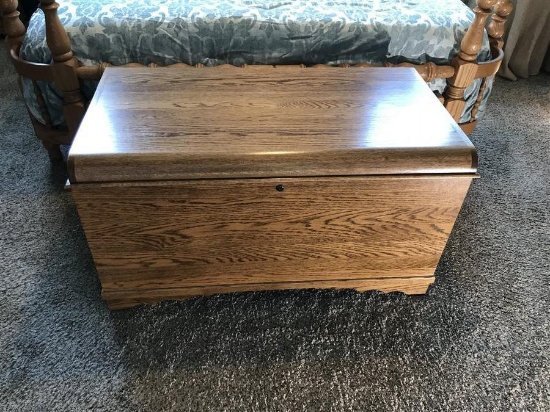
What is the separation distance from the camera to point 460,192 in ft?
3.45

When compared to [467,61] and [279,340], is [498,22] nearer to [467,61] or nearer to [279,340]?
[467,61]

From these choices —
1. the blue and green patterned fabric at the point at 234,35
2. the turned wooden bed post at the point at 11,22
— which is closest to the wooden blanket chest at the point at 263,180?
the blue and green patterned fabric at the point at 234,35

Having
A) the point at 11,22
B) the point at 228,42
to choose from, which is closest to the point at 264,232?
the point at 228,42

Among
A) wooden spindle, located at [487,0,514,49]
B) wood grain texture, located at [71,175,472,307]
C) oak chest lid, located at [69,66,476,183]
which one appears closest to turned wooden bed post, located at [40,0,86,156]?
oak chest lid, located at [69,66,476,183]

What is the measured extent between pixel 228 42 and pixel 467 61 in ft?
2.49

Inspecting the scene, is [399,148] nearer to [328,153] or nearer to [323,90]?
[328,153]

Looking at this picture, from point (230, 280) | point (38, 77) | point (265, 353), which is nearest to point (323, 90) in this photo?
point (230, 280)

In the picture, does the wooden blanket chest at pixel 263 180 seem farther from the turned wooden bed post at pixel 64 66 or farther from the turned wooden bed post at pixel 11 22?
the turned wooden bed post at pixel 11 22

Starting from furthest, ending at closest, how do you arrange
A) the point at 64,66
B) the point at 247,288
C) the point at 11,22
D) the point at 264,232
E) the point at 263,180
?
the point at 11,22 < the point at 64,66 < the point at 247,288 < the point at 264,232 < the point at 263,180

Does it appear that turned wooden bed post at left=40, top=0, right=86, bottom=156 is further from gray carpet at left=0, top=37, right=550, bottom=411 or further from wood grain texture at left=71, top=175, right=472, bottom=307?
wood grain texture at left=71, top=175, right=472, bottom=307

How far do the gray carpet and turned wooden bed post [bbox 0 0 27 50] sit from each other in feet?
1.83

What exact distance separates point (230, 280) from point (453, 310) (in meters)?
0.61

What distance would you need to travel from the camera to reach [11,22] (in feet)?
4.92

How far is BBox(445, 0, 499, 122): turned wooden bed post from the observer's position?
138 centimetres
